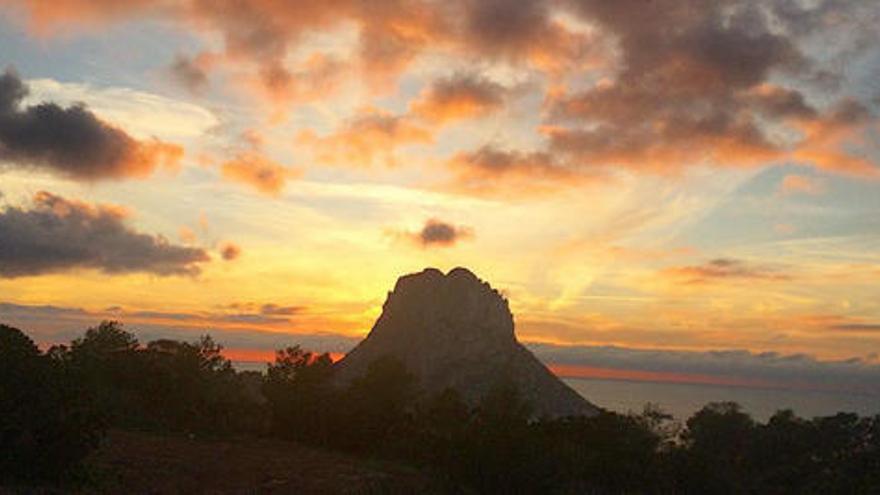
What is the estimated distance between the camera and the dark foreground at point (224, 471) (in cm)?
2642

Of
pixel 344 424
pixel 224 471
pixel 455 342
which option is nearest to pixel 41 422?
pixel 224 471

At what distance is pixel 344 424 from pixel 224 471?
14009mm

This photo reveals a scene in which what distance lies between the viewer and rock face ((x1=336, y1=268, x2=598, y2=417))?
142750 millimetres

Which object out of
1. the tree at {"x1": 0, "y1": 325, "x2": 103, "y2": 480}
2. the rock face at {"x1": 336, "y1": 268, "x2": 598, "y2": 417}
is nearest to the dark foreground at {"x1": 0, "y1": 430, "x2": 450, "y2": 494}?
the tree at {"x1": 0, "y1": 325, "x2": 103, "y2": 480}

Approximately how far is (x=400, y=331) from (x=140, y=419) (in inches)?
5133

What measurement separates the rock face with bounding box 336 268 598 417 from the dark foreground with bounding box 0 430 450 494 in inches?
3863

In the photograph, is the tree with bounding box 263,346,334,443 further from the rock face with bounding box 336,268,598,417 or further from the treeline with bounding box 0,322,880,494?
the rock face with bounding box 336,268,598,417

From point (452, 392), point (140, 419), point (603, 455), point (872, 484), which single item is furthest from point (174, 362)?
point (872, 484)

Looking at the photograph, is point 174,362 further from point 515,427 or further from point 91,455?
point 515,427

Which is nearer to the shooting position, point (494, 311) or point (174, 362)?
point (174, 362)

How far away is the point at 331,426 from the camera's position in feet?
145

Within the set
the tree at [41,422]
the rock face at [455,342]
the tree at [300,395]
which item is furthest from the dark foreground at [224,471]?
the rock face at [455,342]

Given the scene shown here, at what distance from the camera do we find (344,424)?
43.9m

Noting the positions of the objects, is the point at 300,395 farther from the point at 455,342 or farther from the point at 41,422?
the point at 455,342
